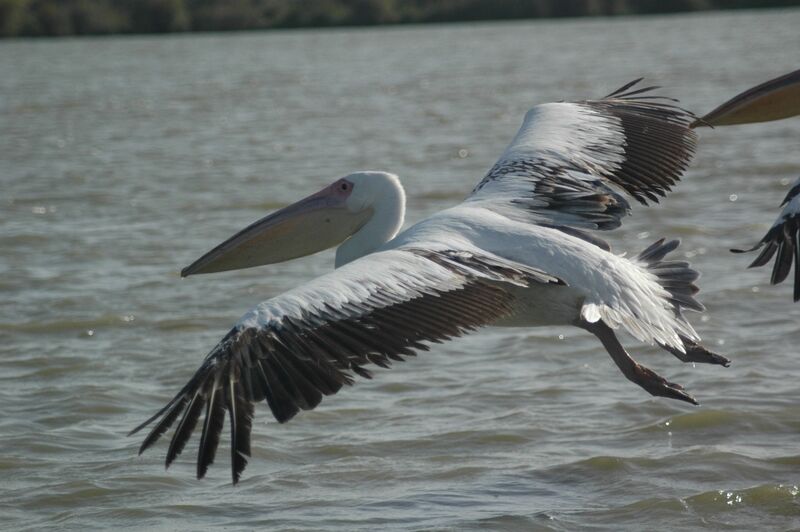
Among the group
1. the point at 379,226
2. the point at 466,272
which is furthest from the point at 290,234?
the point at 466,272

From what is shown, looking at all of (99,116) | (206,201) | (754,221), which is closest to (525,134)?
(754,221)

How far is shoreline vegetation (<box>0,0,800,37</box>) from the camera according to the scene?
46.8 metres

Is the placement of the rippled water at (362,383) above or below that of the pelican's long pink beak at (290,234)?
below

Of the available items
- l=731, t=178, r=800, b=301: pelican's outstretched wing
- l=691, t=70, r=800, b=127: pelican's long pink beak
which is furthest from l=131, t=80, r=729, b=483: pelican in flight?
l=731, t=178, r=800, b=301: pelican's outstretched wing

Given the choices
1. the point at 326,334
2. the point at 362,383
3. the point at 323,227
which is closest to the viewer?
the point at 326,334

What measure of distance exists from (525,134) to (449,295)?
Answer: 1873 millimetres

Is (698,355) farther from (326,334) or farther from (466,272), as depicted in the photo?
(326,334)

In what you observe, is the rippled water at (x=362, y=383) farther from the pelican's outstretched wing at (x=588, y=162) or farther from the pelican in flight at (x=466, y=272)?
the pelican's outstretched wing at (x=588, y=162)

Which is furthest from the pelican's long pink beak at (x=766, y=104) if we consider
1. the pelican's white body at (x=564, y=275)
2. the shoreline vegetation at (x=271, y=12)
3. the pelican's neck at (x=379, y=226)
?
the shoreline vegetation at (x=271, y=12)

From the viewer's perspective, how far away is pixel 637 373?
5.16 meters

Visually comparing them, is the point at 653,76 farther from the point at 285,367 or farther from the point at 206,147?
the point at 285,367

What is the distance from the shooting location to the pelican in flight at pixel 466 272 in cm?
404

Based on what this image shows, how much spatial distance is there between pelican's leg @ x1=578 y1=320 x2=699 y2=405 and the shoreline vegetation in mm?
43113

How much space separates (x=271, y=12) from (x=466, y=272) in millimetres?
45082
